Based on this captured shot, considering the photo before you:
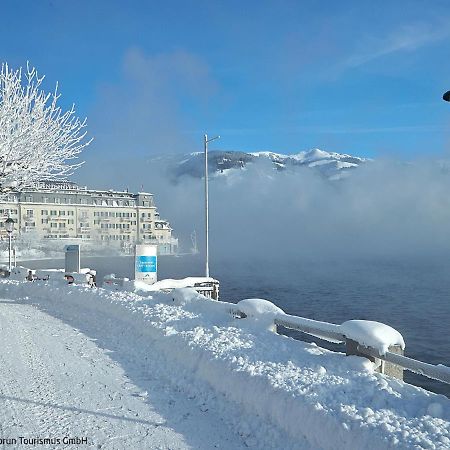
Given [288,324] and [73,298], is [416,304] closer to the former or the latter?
[73,298]

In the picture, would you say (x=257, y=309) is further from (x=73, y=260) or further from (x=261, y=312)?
(x=73, y=260)

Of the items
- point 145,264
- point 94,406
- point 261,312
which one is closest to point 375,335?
point 261,312

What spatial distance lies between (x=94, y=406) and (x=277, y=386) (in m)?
2.80

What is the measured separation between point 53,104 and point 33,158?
2754 millimetres

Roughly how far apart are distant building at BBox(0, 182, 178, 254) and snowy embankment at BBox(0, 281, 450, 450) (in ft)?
428

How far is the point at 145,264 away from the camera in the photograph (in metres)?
23.8

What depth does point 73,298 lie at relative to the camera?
2012 centimetres

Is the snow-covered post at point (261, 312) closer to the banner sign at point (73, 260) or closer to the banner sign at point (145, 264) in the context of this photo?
the banner sign at point (145, 264)

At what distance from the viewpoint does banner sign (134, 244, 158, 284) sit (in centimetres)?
2359

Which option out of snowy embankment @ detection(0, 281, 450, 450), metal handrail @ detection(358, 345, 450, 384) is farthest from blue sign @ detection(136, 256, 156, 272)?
metal handrail @ detection(358, 345, 450, 384)

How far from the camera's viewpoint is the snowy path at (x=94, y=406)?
680 cm

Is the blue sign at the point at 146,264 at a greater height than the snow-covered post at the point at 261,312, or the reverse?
the blue sign at the point at 146,264

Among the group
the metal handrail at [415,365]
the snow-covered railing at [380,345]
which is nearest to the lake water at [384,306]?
the snow-covered railing at [380,345]

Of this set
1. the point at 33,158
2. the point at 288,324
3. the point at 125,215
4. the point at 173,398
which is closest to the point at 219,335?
the point at 288,324
